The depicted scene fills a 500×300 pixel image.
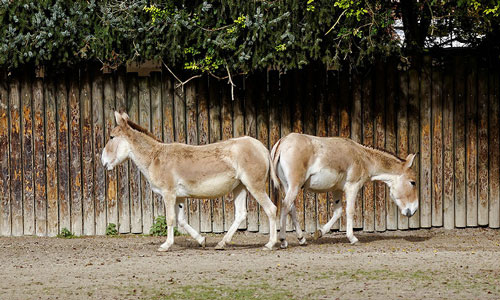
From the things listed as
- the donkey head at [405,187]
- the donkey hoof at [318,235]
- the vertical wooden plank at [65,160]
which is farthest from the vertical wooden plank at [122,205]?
the donkey head at [405,187]

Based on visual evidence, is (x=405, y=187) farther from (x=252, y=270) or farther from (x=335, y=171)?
(x=252, y=270)

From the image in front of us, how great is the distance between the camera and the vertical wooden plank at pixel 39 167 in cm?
1345

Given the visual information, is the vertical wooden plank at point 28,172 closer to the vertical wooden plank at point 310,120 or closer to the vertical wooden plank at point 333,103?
the vertical wooden plank at point 310,120

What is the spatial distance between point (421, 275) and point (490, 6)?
5.77 metres

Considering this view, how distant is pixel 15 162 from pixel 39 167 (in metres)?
0.43

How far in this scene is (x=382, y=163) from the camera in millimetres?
12312

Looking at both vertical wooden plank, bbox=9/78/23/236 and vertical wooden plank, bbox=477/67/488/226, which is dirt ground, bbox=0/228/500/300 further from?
vertical wooden plank, bbox=477/67/488/226

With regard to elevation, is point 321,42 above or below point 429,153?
above

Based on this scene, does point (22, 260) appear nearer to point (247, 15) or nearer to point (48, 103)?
point (48, 103)

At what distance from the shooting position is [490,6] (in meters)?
12.8

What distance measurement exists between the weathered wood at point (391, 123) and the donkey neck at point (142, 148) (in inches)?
169

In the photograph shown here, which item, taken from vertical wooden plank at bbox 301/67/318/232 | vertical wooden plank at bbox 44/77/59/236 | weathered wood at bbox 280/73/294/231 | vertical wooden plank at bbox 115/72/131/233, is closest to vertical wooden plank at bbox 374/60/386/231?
vertical wooden plank at bbox 301/67/318/232

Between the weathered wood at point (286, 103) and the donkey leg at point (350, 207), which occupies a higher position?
the weathered wood at point (286, 103)

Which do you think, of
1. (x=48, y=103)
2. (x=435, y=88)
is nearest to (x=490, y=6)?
(x=435, y=88)
